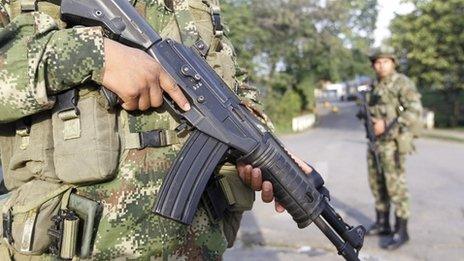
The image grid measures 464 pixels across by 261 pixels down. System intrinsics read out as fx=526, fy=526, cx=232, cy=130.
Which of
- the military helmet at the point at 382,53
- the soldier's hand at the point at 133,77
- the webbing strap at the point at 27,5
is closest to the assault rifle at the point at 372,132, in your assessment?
the military helmet at the point at 382,53

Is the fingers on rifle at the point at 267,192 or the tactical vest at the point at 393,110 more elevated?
the fingers on rifle at the point at 267,192

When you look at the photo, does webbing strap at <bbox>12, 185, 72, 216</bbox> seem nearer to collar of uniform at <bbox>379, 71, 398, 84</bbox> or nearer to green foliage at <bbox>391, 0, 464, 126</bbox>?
collar of uniform at <bbox>379, 71, 398, 84</bbox>

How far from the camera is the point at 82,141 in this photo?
4.58 feet

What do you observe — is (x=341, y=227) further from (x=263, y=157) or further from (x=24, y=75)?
(x=24, y=75)

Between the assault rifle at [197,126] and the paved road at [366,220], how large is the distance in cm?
261

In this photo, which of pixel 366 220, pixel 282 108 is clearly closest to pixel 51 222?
pixel 366 220

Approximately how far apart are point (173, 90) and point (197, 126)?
13cm

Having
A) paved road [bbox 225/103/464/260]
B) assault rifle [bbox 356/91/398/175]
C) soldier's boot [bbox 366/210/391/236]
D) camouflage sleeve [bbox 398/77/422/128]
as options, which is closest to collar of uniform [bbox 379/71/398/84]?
camouflage sleeve [bbox 398/77/422/128]

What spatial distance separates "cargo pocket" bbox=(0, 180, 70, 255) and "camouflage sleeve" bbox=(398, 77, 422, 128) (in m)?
3.82

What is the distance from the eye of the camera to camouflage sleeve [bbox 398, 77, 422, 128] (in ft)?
15.3

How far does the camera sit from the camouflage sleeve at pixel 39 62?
132 centimetres

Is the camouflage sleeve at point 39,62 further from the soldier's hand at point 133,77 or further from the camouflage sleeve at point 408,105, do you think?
the camouflage sleeve at point 408,105

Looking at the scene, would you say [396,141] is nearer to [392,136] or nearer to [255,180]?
[392,136]

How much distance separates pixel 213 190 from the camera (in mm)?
1652
